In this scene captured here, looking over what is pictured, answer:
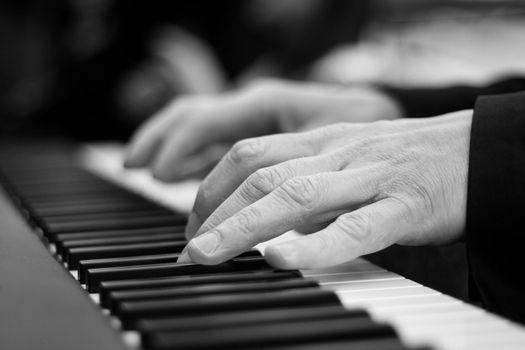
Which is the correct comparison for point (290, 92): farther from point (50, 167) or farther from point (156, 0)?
point (156, 0)

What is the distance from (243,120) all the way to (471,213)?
2.12ft

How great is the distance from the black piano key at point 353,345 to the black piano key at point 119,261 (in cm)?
26

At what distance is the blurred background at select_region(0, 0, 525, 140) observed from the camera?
3666 mm

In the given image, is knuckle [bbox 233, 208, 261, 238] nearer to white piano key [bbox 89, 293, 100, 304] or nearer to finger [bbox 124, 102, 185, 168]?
white piano key [bbox 89, 293, 100, 304]

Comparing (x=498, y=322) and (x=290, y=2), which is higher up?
(x=290, y=2)

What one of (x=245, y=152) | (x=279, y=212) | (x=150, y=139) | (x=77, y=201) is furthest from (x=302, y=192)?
(x=150, y=139)

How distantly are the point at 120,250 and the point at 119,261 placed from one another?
0.19ft

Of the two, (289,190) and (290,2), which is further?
(290,2)

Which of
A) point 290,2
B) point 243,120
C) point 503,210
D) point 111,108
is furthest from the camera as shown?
point 111,108

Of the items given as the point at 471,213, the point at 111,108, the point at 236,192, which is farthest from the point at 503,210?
the point at 111,108

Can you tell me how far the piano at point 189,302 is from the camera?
492 millimetres

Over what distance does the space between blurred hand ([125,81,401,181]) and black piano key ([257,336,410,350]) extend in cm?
79

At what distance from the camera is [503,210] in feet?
2.24

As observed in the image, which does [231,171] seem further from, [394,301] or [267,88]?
[267,88]
